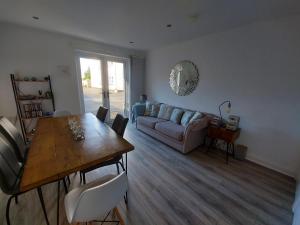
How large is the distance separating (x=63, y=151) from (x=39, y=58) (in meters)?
Answer: 2.89

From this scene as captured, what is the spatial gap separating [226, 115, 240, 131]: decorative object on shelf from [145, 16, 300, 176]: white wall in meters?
0.16

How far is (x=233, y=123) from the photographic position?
8.80ft

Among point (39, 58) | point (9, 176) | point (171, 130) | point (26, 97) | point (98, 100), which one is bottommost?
point (171, 130)

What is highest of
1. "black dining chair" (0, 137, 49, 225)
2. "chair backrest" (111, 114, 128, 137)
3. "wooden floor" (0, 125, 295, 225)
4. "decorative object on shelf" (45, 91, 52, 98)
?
"decorative object on shelf" (45, 91, 52, 98)

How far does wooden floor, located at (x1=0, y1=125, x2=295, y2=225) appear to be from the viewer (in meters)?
1.55

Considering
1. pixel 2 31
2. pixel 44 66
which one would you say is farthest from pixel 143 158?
pixel 2 31

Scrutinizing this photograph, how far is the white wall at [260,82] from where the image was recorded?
220 centimetres

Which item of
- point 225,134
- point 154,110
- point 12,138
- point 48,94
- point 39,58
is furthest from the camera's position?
point 154,110

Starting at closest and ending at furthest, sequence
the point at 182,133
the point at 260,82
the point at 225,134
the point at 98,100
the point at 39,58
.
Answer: the point at 260,82
the point at 225,134
the point at 182,133
the point at 39,58
the point at 98,100

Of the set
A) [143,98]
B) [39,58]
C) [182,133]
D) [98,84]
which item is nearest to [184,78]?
[182,133]

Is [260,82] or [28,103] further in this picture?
[28,103]

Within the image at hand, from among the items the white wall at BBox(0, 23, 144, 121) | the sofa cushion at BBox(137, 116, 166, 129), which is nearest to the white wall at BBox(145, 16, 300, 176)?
the sofa cushion at BBox(137, 116, 166, 129)

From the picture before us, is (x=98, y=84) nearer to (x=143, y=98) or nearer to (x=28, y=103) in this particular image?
(x=143, y=98)

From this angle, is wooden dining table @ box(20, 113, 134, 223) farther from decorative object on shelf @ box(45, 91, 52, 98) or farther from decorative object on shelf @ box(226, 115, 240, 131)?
decorative object on shelf @ box(226, 115, 240, 131)
